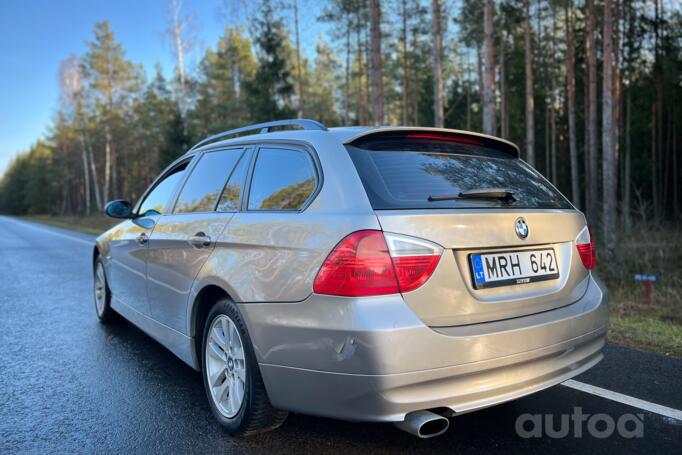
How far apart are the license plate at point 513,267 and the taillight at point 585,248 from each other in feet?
0.97

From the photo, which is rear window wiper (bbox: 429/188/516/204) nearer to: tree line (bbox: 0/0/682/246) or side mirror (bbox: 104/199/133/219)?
side mirror (bbox: 104/199/133/219)

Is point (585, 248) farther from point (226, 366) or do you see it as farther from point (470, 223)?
point (226, 366)

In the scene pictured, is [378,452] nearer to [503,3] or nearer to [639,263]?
[639,263]

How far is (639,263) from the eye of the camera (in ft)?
37.7

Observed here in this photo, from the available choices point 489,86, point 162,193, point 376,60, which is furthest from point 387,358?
point 376,60

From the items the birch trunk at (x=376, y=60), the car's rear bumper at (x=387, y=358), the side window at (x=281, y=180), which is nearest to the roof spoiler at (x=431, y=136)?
the side window at (x=281, y=180)

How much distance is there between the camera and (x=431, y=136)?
291 cm

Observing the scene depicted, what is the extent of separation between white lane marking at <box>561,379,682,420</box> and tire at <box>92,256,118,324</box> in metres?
4.45

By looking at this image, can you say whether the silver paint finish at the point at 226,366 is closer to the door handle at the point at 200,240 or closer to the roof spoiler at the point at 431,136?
the door handle at the point at 200,240

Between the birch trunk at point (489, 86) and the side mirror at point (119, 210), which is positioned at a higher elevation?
the birch trunk at point (489, 86)

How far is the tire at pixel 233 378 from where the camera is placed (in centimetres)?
261

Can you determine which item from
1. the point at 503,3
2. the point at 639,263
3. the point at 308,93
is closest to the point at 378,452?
the point at 639,263

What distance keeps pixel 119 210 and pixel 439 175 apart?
10.4 ft

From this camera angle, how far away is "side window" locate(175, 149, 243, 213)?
3.43 metres
